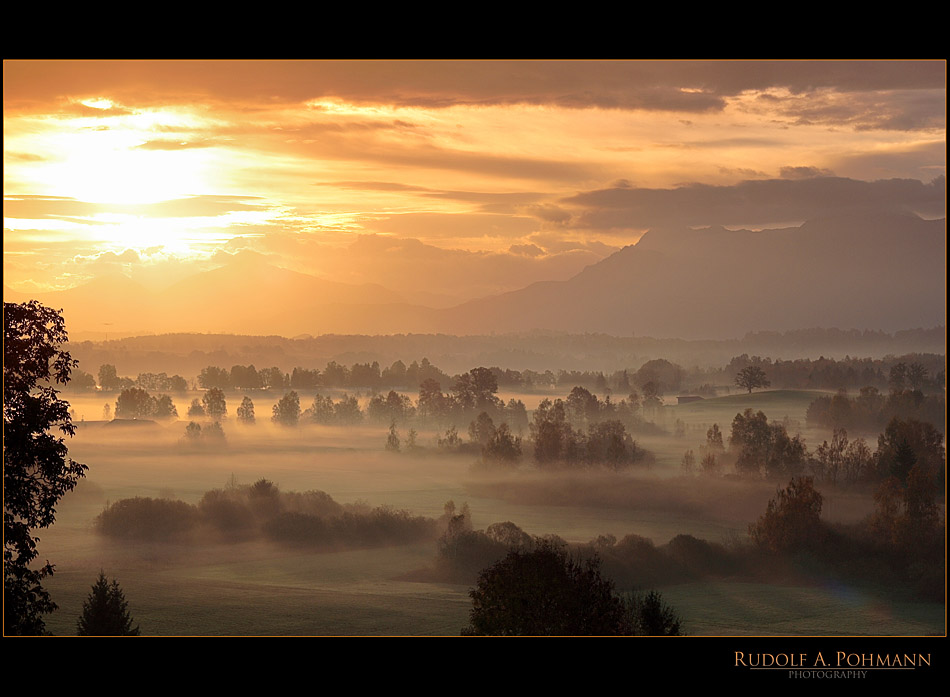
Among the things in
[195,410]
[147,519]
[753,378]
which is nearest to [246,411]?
[195,410]

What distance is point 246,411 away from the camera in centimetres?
7488

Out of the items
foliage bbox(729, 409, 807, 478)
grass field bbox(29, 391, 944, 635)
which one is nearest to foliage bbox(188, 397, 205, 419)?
grass field bbox(29, 391, 944, 635)

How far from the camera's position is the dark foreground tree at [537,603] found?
62.6ft

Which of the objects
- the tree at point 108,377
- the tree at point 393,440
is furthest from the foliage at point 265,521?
the tree at point 393,440

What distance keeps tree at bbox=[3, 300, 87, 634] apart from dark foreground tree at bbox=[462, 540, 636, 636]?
925cm

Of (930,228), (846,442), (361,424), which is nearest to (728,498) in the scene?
(846,442)

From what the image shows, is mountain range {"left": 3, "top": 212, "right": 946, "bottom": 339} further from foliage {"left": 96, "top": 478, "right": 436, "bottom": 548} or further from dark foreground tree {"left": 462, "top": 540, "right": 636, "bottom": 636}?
dark foreground tree {"left": 462, "top": 540, "right": 636, "bottom": 636}

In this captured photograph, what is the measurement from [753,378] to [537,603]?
1982 inches

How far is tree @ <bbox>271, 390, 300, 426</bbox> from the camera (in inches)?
2869

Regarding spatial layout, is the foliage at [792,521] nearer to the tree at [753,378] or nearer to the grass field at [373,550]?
the grass field at [373,550]

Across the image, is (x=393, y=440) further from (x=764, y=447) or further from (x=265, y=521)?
(x=764, y=447)

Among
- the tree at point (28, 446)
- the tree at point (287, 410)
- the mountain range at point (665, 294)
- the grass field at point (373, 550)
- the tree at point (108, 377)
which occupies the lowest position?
the grass field at point (373, 550)

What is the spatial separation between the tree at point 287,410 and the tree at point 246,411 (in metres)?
2.10
